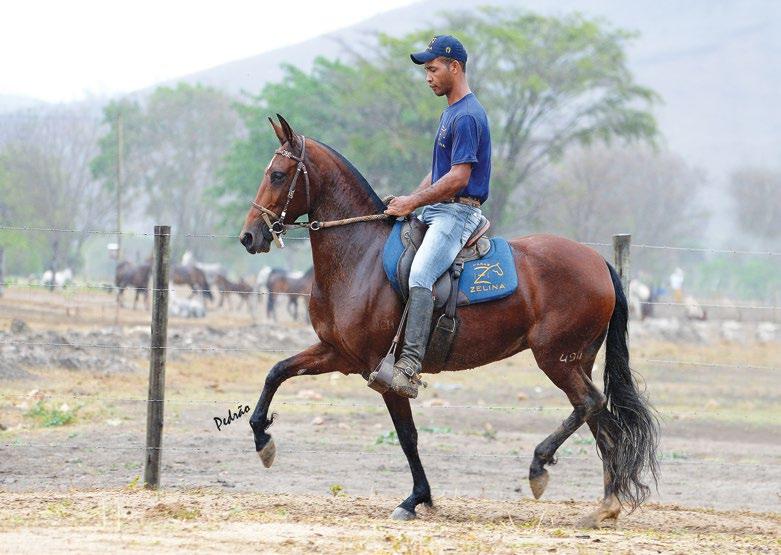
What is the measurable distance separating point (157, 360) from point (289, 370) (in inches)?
70.4

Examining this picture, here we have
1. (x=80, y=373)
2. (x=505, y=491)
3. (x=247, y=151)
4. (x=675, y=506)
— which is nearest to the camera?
(x=675, y=506)

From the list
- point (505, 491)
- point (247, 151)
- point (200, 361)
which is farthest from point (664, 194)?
point (505, 491)

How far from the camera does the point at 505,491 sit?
10.6 metres

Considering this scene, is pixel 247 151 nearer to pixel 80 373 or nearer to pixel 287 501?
pixel 80 373

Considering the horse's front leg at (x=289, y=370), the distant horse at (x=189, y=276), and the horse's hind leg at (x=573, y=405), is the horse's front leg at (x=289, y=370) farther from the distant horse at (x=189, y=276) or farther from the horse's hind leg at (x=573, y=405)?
the distant horse at (x=189, y=276)

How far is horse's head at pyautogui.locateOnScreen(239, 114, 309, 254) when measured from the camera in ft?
26.5

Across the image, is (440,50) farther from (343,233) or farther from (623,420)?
(623,420)

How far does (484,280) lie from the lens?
322 inches

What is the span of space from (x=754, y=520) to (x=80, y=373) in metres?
13.0

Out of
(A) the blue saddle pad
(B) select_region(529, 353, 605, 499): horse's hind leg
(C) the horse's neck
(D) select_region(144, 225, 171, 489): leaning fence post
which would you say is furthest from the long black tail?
(D) select_region(144, 225, 171, 489): leaning fence post

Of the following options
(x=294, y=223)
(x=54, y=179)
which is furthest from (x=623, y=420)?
(x=54, y=179)

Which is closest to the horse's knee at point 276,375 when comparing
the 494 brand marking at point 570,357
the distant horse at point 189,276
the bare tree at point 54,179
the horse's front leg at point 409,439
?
the horse's front leg at point 409,439

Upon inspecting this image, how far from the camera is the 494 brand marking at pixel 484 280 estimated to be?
26.8ft

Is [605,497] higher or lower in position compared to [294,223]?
lower
